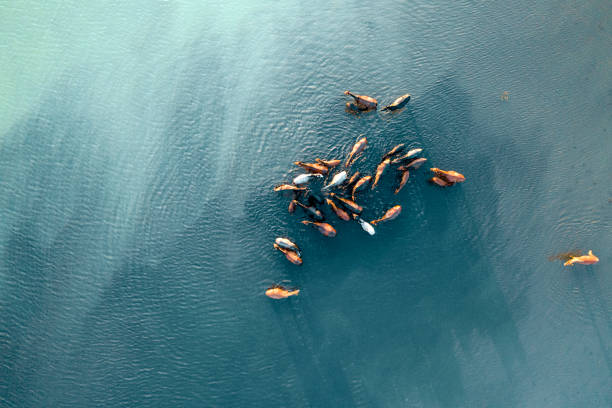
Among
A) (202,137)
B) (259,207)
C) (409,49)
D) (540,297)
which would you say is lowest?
(540,297)

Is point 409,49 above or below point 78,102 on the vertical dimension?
above

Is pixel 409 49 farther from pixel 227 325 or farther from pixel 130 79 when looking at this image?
pixel 227 325

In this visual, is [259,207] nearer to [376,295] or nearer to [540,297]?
[376,295]

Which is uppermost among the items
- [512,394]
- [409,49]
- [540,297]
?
[409,49]

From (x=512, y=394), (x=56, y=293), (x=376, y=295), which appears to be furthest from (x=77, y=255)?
(x=512, y=394)

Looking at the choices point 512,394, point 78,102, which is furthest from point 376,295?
point 78,102

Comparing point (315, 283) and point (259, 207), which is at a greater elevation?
point (259, 207)
